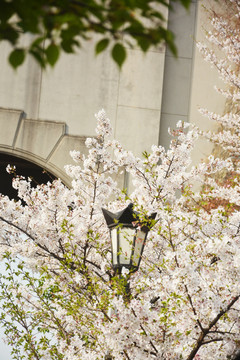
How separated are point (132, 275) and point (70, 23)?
155 inches

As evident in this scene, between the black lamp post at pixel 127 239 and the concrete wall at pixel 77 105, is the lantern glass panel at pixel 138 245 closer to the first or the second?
the black lamp post at pixel 127 239

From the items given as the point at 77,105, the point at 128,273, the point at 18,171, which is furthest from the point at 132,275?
the point at 18,171

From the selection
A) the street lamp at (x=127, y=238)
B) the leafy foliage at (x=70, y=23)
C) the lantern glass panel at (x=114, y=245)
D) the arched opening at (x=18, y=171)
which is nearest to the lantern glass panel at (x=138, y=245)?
the street lamp at (x=127, y=238)

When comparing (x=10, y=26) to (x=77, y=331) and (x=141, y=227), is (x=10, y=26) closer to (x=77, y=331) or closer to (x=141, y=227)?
(x=141, y=227)

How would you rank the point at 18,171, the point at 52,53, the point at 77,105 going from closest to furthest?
1. the point at 52,53
2. the point at 77,105
3. the point at 18,171

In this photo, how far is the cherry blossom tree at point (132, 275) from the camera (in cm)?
521

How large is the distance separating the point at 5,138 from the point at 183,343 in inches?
297

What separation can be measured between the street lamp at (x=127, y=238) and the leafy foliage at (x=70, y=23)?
3.62 meters

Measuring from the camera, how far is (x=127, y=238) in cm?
594

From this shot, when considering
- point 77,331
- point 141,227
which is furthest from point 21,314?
point 141,227

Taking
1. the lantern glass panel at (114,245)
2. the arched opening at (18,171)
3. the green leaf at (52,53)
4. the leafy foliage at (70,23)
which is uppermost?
the arched opening at (18,171)

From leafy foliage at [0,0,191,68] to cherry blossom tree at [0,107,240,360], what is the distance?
300 centimetres

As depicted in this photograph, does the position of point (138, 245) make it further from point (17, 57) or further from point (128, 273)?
point (17, 57)

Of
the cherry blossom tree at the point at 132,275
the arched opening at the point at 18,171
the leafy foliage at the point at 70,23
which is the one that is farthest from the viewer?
the arched opening at the point at 18,171
